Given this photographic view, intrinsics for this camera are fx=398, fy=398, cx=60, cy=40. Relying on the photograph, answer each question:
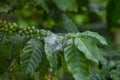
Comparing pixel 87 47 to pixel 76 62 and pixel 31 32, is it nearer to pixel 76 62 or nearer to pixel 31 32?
pixel 76 62

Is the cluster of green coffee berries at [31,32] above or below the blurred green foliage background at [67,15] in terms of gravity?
below

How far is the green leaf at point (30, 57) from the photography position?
1.82 metres

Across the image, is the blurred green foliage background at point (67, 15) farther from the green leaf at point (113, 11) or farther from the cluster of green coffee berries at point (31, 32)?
the cluster of green coffee berries at point (31, 32)

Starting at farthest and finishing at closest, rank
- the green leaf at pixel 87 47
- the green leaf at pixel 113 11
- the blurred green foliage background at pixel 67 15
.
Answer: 1. the green leaf at pixel 113 11
2. the blurred green foliage background at pixel 67 15
3. the green leaf at pixel 87 47

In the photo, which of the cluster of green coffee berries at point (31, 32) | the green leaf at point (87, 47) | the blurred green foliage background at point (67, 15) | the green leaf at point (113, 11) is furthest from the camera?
the green leaf at point (113, 11)

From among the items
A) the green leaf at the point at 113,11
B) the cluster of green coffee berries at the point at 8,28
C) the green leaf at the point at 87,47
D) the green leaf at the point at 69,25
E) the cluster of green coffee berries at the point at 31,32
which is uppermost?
the green leaf at the point at 113,11

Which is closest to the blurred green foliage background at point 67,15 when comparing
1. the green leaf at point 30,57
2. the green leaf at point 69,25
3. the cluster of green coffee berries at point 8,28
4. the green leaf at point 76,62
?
the green leaf at point 69,25

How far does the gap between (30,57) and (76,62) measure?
0.22 metres

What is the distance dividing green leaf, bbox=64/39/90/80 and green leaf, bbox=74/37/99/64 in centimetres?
4

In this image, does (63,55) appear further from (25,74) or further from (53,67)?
(25,74)

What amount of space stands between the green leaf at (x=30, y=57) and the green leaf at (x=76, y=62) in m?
0.15

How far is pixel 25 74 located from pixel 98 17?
6.98ft

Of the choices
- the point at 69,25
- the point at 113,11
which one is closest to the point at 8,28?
the point at 69,25

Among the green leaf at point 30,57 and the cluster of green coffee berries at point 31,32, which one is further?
the cluster of green coffee berries at point 31,32
